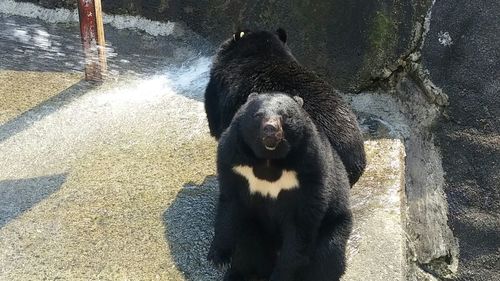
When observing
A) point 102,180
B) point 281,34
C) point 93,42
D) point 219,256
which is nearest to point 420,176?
point 281,34

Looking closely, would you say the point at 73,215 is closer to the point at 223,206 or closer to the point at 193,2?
the point at 223,206

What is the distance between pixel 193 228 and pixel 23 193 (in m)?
1.18

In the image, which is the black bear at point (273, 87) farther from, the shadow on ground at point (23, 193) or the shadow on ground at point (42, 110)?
the shadow on ground at point (42, 110)

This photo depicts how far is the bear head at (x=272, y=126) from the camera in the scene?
3145mm

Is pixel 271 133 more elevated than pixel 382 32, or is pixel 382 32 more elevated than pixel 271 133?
pixel 271 133

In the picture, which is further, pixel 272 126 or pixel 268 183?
pixel 268 183

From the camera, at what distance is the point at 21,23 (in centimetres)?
701

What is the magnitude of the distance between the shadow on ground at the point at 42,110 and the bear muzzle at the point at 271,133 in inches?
105

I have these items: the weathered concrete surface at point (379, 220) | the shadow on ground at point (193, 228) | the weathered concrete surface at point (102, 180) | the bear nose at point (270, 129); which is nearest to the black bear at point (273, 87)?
the weathered concrete surface at point (379, 220)

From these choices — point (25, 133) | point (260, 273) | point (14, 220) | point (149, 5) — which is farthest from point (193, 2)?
point (260, 273)

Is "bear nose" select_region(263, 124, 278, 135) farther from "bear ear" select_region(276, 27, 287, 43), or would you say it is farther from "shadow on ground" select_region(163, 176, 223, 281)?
"bear ear" select_region(276, 27, 287, 43)

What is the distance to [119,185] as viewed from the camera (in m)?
4.51

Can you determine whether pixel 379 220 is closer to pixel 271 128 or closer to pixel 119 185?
pixel 271 128

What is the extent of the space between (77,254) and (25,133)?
162 cm
